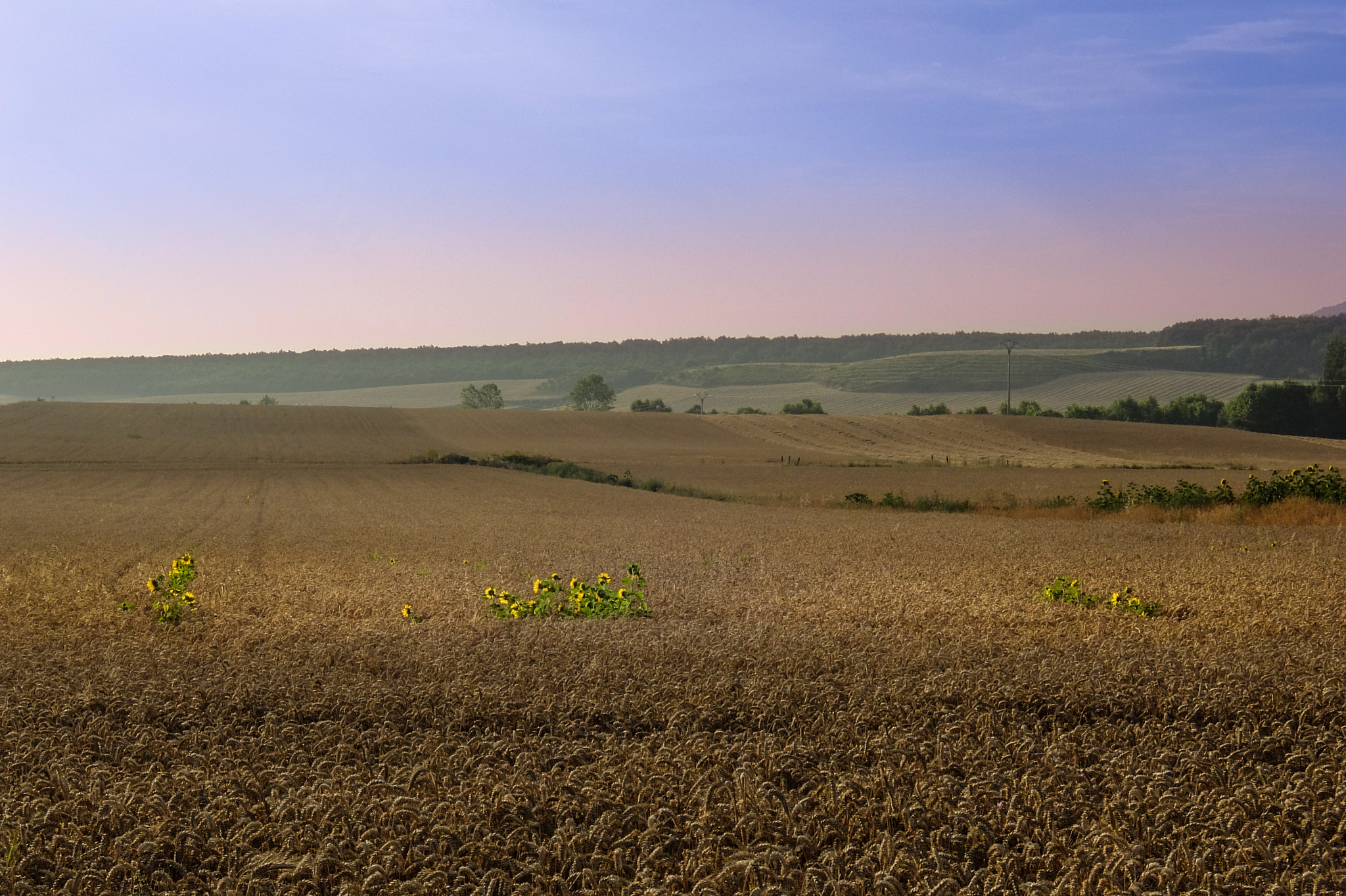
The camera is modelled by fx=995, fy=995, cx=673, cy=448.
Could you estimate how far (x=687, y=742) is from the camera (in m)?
5.31

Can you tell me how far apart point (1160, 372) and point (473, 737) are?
146m

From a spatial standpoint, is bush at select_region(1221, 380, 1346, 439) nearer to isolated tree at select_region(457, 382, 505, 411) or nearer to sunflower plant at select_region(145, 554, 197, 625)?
sunflower plant at select_region(145, 554, 197, 625)

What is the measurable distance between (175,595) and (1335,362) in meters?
127

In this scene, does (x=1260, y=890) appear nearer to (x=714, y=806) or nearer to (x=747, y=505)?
(x=714, y=806)

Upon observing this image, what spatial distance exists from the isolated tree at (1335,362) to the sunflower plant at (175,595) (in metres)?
121

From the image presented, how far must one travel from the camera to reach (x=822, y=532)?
20.1m

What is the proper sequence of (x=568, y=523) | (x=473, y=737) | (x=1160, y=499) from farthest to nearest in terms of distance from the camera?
(x=1160, y=499) → (x=568, y=523) → (x=473, y=737)

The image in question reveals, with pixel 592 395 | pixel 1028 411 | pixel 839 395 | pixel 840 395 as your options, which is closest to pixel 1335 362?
pixel 1028 411

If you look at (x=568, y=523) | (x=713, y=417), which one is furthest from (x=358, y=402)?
(x=568, y=523)

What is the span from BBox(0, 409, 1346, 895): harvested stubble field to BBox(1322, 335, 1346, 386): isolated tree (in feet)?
381

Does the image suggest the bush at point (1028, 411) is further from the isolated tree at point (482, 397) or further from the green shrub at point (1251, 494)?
the isolated tree at point (482, 397)

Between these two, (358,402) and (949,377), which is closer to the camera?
(949,377)

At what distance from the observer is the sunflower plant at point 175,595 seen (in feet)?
30.2

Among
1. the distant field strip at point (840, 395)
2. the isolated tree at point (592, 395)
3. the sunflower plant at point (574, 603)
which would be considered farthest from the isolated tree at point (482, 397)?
the sunflower plant at point (574, 603)
